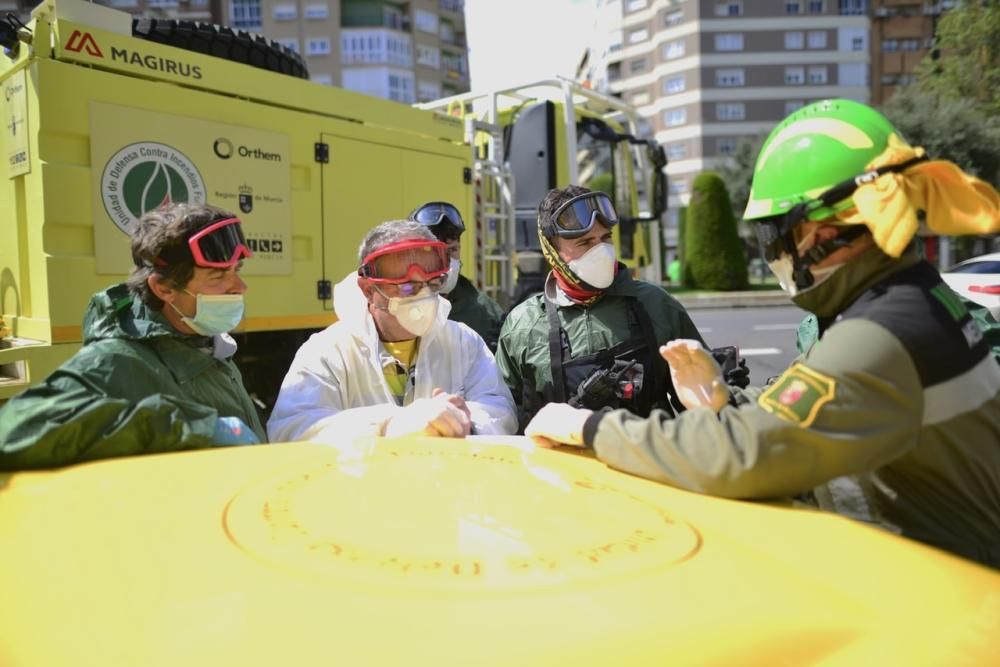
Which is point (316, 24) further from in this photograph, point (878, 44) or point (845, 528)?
point (845, 528)

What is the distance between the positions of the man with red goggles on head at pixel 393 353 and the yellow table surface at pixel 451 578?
1.07m

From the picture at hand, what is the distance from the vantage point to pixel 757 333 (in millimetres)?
14875

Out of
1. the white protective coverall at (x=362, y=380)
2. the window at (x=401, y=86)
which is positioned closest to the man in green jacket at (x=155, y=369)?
the white protective coverall at (x=362, y=380)

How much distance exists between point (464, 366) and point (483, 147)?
502 cm

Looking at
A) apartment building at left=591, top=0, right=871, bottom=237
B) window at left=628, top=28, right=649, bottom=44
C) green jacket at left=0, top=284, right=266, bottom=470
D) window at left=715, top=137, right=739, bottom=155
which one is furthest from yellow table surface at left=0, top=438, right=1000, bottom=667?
window at left=628, top=28, right=649, bottom=44

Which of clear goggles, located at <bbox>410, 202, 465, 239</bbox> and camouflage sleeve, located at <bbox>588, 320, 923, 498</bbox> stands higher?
clear goggles, located at <bbox>410, 202, 465, 239</bbox>

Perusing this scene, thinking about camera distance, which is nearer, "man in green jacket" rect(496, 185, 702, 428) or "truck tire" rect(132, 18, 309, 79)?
"man in green jacket" rect(496, 185, 702, 428)

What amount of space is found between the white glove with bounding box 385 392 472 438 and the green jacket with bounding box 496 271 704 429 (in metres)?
0.96

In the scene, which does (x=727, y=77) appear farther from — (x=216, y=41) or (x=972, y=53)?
(x=216, y=41)

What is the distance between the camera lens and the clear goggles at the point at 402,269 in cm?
284

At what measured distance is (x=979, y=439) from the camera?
5.27 ft

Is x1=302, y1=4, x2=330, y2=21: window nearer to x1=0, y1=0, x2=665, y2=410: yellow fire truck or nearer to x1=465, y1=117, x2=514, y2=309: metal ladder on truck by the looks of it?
x1=465, y1=117, x2=514, y2=309: metal ladder on truck

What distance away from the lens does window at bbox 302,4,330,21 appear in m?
55.8

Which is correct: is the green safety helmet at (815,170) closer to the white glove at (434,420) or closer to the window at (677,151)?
the white glove at (434,420)
